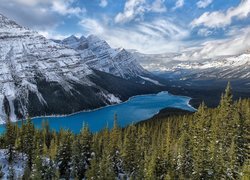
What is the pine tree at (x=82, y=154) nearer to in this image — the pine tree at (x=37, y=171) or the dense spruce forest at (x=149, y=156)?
the dense spruce forest at (x=149, y=156)

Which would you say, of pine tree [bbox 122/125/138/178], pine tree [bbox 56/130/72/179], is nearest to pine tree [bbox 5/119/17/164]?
pine tree [bbox 56/130/72/179]

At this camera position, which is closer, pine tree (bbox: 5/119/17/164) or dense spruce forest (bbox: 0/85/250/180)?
dense spruce forest (bbox: 0/85/250/180)

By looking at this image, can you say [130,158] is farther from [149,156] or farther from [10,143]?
[10,143]

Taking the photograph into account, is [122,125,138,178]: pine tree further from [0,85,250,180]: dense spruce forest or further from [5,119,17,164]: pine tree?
[5,119,17,164]: pine tree

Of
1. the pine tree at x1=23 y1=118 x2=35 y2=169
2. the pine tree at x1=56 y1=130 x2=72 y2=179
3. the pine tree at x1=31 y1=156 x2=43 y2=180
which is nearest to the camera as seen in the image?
the pine tree at x1=31 y1=156 x2=43 y2=180

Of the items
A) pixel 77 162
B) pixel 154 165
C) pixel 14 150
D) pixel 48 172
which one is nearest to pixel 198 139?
pixel 154 165

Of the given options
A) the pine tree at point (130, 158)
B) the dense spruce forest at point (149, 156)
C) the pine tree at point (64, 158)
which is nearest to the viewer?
the dense spruce forest at point (149, 156)

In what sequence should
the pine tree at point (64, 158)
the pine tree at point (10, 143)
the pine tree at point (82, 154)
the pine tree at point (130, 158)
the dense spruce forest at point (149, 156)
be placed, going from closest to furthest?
the dense spruce forest at point (149, 156) → the pine tree at point (82, 154) → the pine tree at point (64, 158) → the pine tree at point (10, 143) → the pine tree at point (130, 158)

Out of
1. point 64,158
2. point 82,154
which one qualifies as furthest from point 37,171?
point 82,154

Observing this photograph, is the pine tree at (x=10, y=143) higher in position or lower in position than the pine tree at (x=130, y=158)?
higher

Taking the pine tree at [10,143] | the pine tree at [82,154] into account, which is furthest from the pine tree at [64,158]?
the pine tree at [10,143]

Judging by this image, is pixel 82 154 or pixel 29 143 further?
pixel 29 143

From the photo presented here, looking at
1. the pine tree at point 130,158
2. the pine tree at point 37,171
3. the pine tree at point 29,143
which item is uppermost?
the pine tree at point 29,143

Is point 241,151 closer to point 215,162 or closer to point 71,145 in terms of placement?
point 215,162
